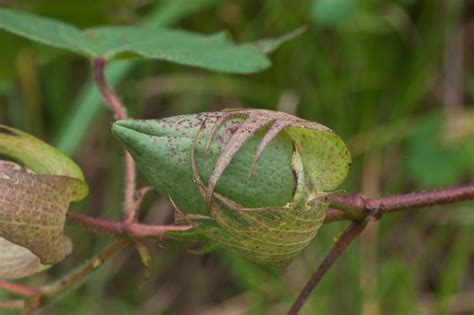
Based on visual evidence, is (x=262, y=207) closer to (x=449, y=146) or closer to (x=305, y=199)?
(x=305, y=199)

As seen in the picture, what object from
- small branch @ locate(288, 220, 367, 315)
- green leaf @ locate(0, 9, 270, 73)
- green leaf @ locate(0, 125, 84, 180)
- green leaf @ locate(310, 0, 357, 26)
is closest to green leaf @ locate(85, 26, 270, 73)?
green leaf @ locate(0, 9, 270, 73)

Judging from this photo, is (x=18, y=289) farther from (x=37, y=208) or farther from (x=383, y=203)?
(x=383, y=203)

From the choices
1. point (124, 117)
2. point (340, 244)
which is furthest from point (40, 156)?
point (340, 244)

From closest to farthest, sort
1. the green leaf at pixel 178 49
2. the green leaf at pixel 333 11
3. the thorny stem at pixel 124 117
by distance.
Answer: the thorny stem at pixel 124 117 → the green leaf at pixel 178 49 → the green leaf at pixel 333 11

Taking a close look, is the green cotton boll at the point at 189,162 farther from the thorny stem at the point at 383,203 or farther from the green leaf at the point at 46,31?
the green leaf at the point at 46,31

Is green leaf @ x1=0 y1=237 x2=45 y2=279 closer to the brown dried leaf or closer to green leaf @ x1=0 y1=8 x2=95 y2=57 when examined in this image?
the brown dried leaf

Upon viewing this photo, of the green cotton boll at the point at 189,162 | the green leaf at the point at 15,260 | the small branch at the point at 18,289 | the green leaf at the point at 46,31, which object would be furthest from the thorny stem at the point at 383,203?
the green leaf at the point at 46,31
